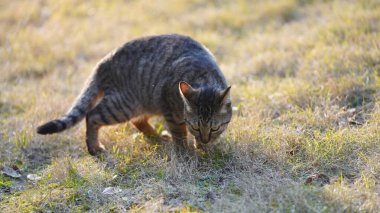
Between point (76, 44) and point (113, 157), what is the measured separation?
344 cm

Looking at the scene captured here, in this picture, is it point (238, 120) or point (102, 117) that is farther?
point (238, 120)

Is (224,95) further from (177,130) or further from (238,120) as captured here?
(238,120)

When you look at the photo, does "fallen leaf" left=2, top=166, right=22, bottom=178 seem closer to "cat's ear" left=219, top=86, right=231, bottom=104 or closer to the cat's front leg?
the cat's front leg

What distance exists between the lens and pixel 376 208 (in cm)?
331

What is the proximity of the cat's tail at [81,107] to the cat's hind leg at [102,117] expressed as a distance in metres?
0.10

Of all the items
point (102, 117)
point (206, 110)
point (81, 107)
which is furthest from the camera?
point (81, 107)

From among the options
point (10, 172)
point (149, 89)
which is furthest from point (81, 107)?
point (10, 172)

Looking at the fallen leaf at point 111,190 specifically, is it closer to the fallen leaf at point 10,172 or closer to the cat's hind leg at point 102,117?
the cat's hind leg at point 102,117

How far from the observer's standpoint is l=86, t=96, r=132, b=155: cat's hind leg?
4.71 meters

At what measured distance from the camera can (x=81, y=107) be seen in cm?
482

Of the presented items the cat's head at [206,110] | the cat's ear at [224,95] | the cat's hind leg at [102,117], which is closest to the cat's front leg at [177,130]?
the cat's head at [206,110]

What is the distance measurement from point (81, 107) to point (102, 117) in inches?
9.8

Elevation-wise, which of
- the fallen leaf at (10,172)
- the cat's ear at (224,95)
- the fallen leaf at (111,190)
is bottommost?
the fallen leaf at (10,172)

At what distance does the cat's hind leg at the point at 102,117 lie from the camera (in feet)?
15.5
